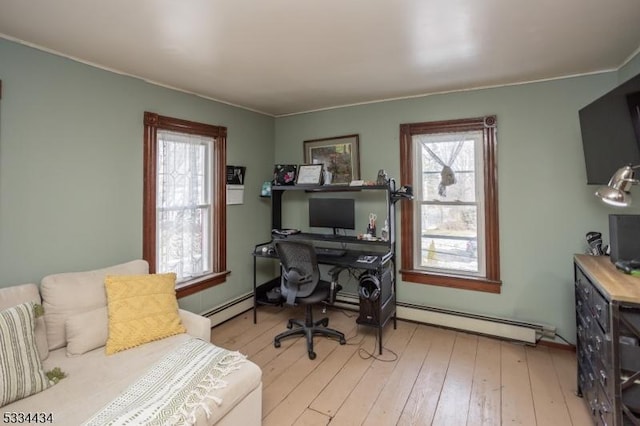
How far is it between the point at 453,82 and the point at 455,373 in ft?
8.01

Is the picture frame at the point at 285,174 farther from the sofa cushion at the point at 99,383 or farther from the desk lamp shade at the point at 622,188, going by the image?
the desk lamp shade at the point at 622,188

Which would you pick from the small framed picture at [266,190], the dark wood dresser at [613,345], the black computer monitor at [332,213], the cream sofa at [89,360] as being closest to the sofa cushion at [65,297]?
the cream sofa at [89,360]

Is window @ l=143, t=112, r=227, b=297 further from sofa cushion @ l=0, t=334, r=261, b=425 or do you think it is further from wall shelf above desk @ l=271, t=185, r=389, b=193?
sofa cushion @ l=0, t=334, r=261, b=425

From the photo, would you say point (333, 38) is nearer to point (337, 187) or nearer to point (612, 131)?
point (337, 187)

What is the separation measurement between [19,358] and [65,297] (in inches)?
18.1

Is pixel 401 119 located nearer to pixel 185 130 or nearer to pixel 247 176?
pixel 247 176

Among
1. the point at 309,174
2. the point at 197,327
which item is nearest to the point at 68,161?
the point at 197,327

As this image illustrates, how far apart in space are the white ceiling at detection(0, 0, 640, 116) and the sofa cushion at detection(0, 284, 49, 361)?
4.93 feet

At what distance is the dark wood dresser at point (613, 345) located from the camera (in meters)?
1.42

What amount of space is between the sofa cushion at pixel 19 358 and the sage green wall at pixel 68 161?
0.46 metres

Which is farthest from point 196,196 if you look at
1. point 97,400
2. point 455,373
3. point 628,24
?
point 628,24

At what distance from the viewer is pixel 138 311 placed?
2.06 m

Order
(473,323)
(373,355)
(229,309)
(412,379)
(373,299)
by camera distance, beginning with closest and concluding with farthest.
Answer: (412,379) → (373,355) → (373,299) → (473,323) → (229,309)

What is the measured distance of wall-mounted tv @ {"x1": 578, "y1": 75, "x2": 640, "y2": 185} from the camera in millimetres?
1717
